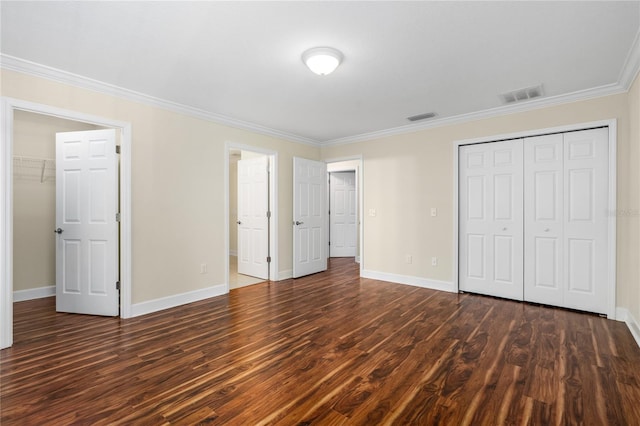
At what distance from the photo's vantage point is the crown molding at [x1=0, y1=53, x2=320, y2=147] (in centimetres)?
272

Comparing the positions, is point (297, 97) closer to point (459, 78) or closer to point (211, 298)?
point (459, 78)

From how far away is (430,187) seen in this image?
15.4 ft

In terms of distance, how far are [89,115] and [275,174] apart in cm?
265

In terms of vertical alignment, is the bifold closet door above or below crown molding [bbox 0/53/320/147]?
below

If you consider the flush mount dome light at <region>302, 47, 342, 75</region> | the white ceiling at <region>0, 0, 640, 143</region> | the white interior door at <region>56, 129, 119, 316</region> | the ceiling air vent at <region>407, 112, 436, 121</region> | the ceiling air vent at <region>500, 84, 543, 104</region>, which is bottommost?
A: the white interior door at <region>56, 129, 119, 316</region>

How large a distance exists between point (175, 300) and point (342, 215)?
194 inches

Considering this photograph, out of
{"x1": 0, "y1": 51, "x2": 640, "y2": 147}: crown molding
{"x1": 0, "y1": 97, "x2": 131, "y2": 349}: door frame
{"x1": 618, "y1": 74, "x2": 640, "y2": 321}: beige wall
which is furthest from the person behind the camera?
{"x1": 618, "y1": 74, "x2": 640, "y2": 321}: beige wall

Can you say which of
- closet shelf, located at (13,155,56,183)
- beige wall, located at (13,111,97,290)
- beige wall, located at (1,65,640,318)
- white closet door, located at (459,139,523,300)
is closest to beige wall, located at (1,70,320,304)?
beige wall, located at (1,65,640,318)

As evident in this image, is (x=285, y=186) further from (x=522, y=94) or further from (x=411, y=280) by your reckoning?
(x=522, y=94)

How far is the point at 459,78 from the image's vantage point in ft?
10.2

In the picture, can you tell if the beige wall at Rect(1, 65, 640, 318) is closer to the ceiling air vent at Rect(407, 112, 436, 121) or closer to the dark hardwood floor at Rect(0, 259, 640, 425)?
the ceiling air vent at Rect(407, 112, 436, 121)

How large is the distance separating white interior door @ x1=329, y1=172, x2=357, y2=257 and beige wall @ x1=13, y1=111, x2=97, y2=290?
528 centimetres

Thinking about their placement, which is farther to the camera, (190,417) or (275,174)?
(275,174)

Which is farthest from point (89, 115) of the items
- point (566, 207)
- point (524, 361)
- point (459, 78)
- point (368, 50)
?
point (566, 207)
